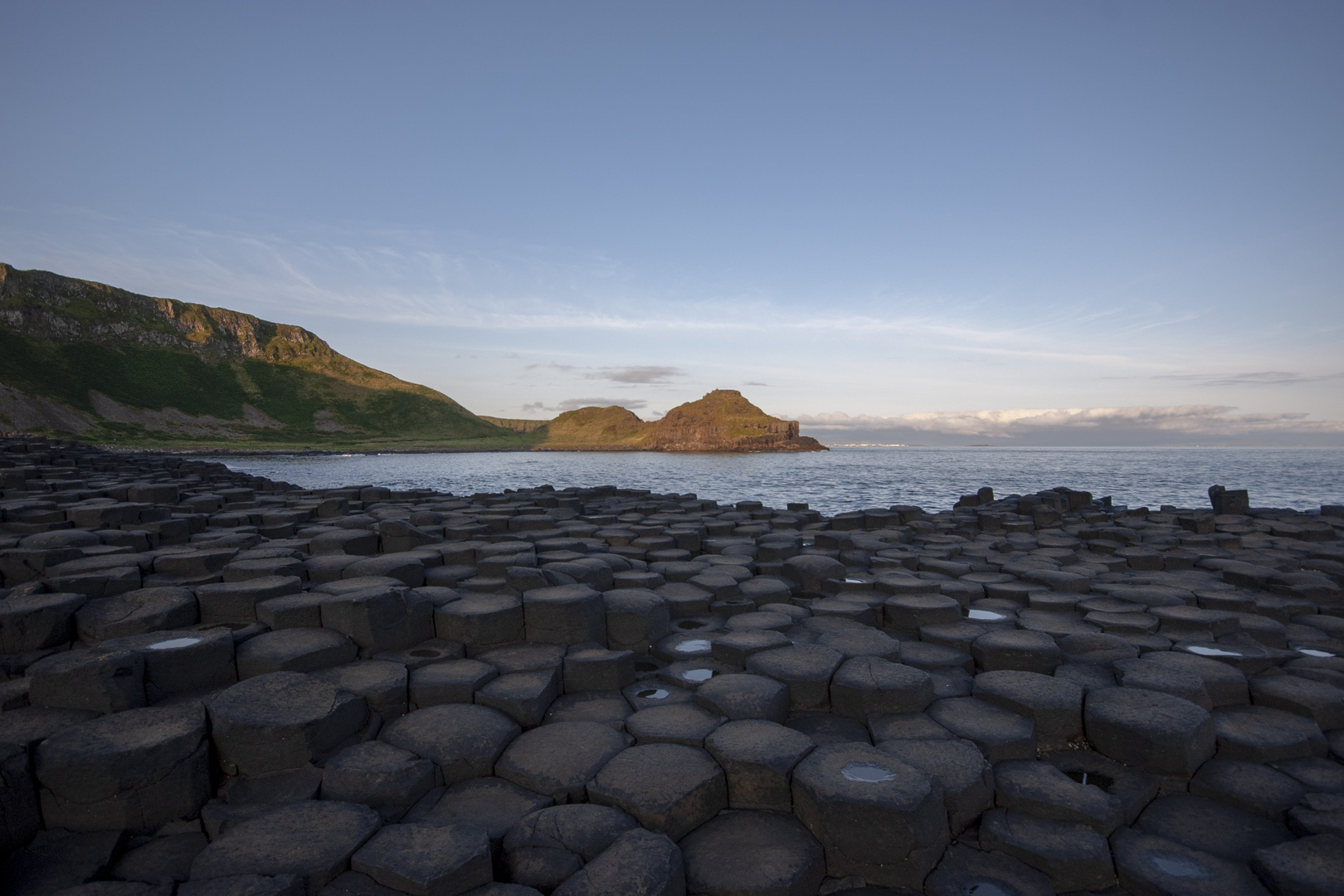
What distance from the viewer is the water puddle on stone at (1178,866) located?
2730 mm

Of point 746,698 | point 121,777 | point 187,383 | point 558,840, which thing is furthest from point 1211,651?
point 187,383

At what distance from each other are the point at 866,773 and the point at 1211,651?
12.8ft

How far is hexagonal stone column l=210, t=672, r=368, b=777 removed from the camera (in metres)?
3.24

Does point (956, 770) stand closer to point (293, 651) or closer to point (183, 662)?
point (293, 651)

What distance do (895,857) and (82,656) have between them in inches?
182

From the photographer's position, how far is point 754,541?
951 cm

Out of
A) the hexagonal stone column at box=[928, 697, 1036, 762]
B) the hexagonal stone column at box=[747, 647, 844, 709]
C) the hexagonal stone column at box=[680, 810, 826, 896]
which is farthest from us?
the hexagonal stone column at box=[747, 647, 844, 709]

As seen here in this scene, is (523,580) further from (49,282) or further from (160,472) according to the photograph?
(49,282)

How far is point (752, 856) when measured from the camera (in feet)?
9.11

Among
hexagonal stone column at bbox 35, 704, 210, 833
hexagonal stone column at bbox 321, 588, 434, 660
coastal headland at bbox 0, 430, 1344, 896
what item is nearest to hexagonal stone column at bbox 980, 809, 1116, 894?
coastal headland at bbox 0, 430, 1344, 896

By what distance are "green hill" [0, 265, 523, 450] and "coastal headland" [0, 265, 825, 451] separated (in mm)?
320

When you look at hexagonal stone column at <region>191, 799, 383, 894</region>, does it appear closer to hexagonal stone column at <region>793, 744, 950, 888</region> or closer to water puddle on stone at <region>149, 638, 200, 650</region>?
water puddle on stone at <region>149, 638, 200, 650</region>

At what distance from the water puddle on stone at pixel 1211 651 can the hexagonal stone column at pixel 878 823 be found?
3.56m

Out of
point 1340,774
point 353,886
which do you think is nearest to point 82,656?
point 353,886
